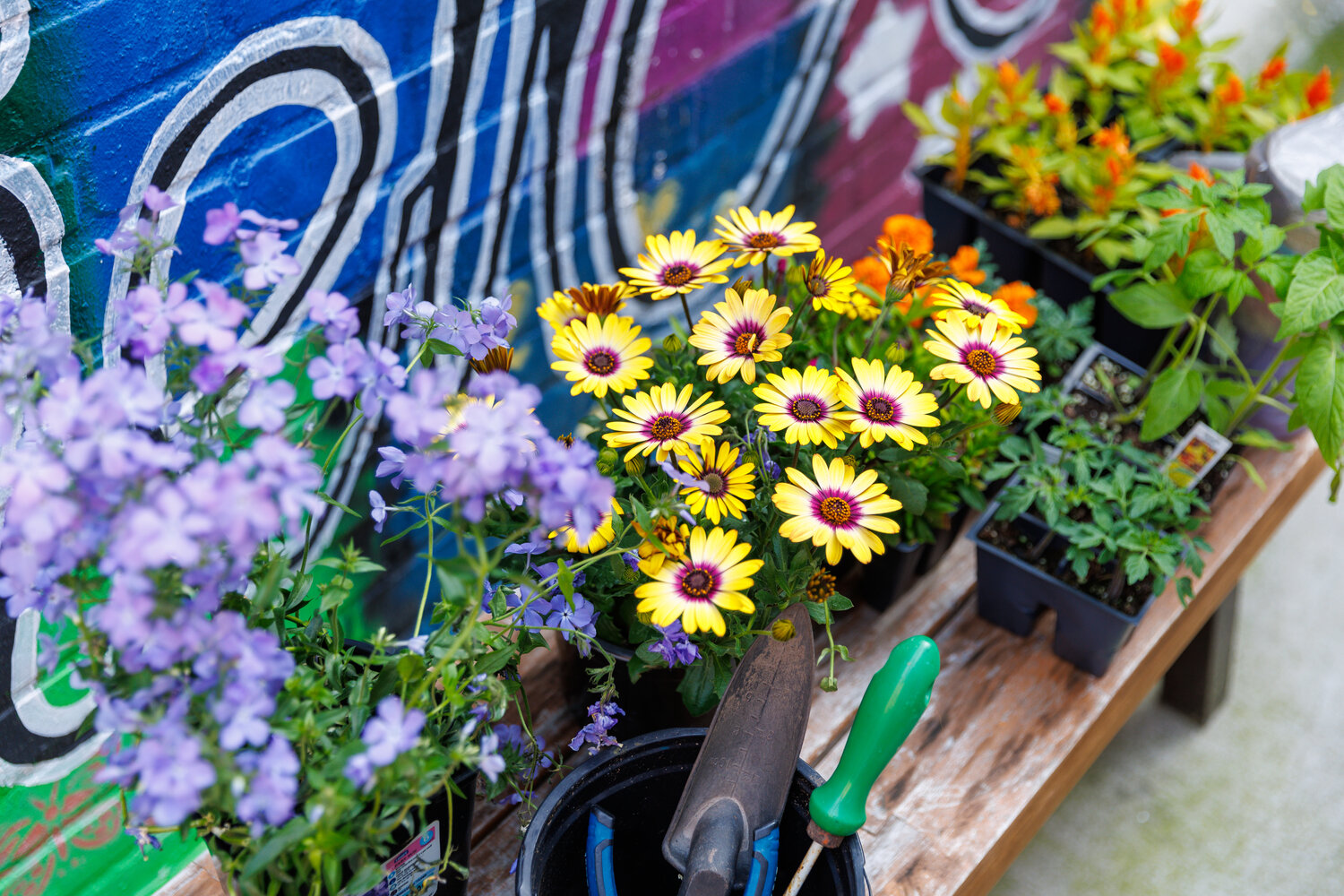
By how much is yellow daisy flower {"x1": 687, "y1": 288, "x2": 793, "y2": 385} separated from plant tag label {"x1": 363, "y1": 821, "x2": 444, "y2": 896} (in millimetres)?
426

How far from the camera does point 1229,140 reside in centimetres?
165

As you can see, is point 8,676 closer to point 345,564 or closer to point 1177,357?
point 345,564

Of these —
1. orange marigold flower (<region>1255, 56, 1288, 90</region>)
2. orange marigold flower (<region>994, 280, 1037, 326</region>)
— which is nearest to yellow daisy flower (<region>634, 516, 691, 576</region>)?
orange marigold flower (<region>994, 280, 1037, 326</region>)

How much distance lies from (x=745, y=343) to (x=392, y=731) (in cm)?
44

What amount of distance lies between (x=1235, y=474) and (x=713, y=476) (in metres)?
0.94

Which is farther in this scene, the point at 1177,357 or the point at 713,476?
the point at 1177,357

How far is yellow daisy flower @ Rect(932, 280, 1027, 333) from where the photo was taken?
3.00 feet

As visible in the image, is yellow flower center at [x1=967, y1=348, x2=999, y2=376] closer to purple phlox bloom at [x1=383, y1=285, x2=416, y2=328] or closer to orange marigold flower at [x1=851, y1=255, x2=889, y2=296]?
orange marigold flower at [x1=851, y1=255, x2=889, y2=296]

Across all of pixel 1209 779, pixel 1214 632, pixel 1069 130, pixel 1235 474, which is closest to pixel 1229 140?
pixel 1069 130

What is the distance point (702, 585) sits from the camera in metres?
0.79

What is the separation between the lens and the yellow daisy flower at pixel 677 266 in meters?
0.93

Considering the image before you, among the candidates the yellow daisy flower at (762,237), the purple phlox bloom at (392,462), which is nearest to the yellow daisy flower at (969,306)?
the yellow daisy flower at (762,237)

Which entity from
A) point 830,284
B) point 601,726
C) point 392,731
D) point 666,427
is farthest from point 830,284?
point 392,731

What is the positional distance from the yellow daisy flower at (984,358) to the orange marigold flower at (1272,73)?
1073 mm
